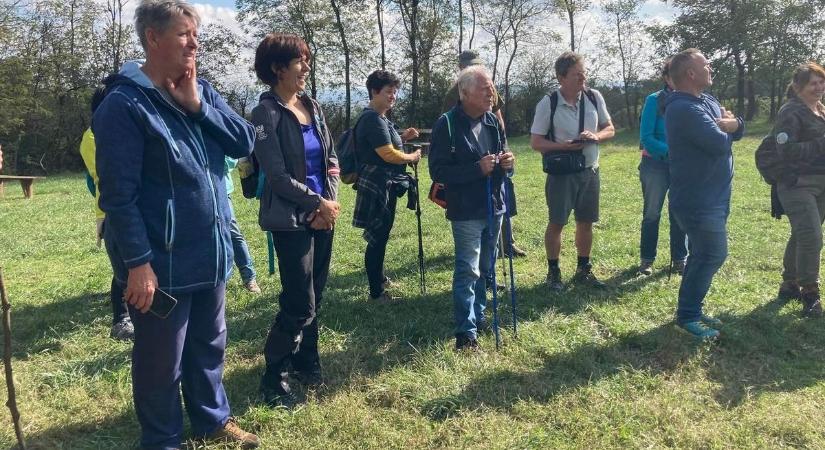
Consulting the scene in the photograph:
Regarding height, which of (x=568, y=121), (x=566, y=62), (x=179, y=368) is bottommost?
(x=179, y=368)

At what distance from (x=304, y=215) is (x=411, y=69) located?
3139cm

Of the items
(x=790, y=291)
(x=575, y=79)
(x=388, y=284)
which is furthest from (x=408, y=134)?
(x=790, y=291)

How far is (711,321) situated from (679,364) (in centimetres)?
82

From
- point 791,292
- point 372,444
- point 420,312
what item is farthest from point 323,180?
point 791,292

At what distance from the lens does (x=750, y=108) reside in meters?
33.5

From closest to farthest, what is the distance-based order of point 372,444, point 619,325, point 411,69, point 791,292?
point 372,444, point 619,325, point 791,292, point 411,69

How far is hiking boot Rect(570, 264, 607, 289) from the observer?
550 centimetres

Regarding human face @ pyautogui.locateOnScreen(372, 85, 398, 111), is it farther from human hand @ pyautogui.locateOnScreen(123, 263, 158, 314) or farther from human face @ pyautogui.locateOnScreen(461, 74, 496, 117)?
human hand @ pyautogui.locateOnScreen(123, 263, 158, 314)

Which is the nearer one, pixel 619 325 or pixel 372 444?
pixel 372 444

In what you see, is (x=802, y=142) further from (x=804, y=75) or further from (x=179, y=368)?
(x=179, y=368)

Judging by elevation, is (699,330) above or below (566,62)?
below

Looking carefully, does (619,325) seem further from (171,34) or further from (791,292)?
(171,34)

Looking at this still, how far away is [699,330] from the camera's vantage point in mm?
4211

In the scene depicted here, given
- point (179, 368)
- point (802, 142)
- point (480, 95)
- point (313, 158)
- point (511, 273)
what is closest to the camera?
point (179, 368)
